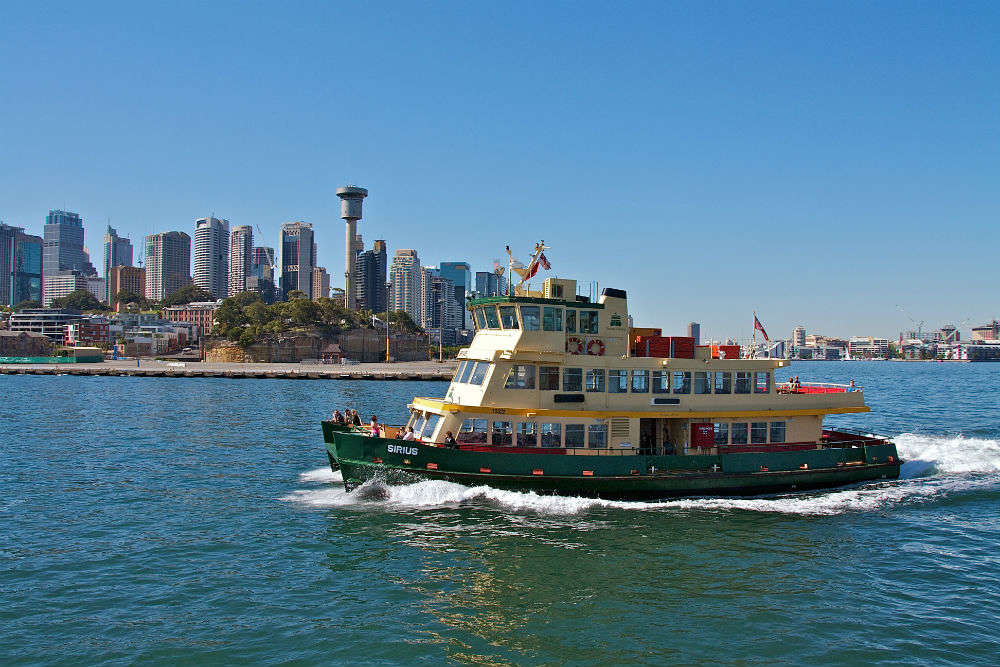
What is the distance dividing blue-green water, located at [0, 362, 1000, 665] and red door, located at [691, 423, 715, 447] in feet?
9.02

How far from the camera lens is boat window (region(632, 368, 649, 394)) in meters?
24.8

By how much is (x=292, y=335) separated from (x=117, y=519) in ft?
422

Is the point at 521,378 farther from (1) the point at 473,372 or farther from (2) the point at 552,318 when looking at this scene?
(2) the point at 552,318

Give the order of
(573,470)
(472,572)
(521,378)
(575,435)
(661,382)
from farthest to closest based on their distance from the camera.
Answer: (661,382), (575,435), (521,378), (573,470), (472,572)

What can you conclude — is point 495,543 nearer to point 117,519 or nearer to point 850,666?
point 850,666

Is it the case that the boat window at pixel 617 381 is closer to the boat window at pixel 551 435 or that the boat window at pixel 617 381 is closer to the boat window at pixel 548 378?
the boat window at pixel 548 378

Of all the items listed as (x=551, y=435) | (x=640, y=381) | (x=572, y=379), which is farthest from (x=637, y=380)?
(x=551, y=435)

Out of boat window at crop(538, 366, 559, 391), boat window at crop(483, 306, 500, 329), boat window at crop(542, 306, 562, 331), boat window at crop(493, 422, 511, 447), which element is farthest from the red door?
boat window at crop(483, 306, 500, 329)

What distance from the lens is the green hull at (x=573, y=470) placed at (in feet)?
74.8

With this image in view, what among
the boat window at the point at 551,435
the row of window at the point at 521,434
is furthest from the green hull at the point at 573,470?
the row of window at the point at 521,434

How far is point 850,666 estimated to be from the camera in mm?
12516

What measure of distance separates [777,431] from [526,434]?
407 inches

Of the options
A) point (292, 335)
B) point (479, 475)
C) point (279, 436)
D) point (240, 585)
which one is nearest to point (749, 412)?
point (479, 475)

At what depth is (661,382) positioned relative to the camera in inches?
987
